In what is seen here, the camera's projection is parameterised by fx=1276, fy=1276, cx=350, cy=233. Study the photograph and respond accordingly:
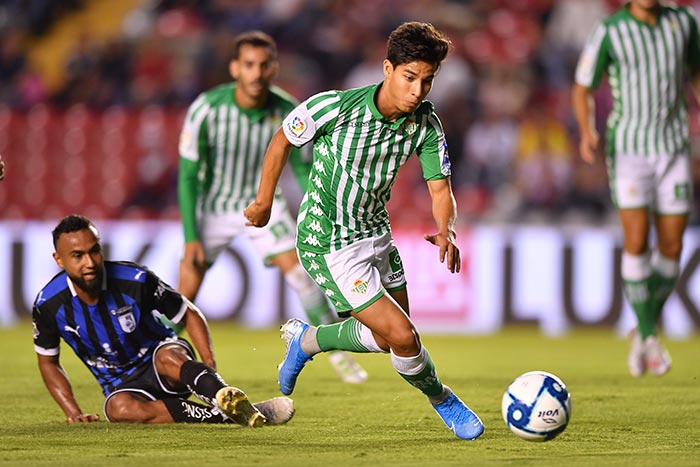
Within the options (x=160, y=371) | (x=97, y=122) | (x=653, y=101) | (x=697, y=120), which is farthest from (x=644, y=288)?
(x=97, y=122)

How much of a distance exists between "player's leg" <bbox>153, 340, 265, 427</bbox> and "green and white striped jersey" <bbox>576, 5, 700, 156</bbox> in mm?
3477

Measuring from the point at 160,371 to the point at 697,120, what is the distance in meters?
8.93

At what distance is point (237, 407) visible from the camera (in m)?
5.72

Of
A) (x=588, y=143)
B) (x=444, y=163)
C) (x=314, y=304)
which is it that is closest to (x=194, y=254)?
(x=314, y=304)

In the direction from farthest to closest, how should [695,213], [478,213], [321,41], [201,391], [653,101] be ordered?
[321,41] → [478,213] → [695,213] → [653,101] → [201,391]

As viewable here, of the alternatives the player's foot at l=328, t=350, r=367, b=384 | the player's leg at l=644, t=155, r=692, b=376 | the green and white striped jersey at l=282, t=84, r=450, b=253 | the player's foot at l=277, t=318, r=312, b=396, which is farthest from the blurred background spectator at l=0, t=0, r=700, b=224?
the green and white striped jersey at l=282, t=84, r=450, b=253

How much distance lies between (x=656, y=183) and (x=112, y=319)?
3.80 metres

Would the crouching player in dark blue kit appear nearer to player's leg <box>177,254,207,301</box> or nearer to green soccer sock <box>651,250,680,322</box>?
player's leg <box>177,254,207,301</box>

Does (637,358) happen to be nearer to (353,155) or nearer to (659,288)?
(659,288)

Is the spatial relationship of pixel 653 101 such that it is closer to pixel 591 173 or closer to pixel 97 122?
pixel 591 173

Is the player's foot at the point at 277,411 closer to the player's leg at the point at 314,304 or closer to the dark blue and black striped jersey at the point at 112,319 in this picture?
the dark blue and black striped jersey at the point at 112,319

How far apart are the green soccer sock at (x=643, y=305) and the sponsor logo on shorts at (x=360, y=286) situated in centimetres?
318

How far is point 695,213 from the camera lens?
12.3 meters

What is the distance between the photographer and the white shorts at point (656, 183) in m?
8.23
